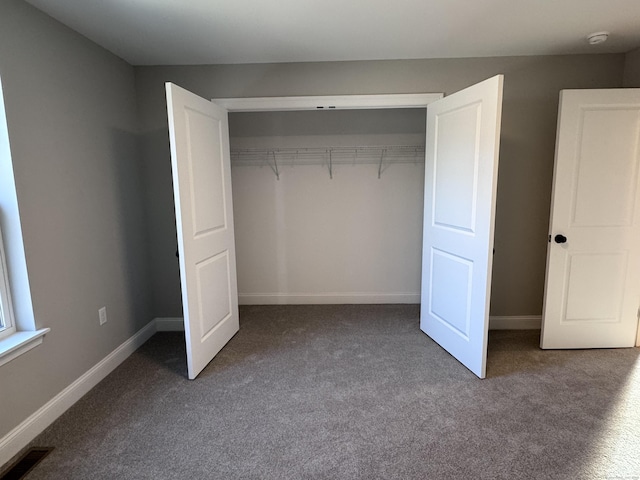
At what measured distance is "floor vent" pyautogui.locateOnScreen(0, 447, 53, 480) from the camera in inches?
66.4

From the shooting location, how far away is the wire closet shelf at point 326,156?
12.2 feet

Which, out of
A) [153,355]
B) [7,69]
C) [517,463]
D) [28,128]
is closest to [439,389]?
[517,463]

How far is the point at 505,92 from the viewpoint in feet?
9.92

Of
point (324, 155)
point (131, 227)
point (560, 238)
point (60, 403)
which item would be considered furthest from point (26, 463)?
point (560, 238)

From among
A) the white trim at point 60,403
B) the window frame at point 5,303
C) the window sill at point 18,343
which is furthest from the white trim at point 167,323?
the window frame at point 5,303

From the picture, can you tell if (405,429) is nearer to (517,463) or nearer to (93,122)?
(517,463)

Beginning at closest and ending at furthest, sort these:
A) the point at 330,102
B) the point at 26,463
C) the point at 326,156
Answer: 1. the point at 26,463
2. the point at 330,102
3. the point at 326,156

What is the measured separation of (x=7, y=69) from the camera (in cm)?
184

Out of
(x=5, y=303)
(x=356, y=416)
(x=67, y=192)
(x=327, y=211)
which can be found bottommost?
(x=356, y=416)

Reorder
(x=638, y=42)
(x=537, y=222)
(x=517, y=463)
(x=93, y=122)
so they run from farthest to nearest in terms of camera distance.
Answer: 1. (x=537, y=222)
2. (x=638, y=42)
3. (x=93, y=122)
4. (x=517, y=463)

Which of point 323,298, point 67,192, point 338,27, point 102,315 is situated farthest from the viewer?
point 323,298

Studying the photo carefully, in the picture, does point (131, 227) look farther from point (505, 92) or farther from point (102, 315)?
point (505, 92)

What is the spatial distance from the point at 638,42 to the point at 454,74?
1.32 metres

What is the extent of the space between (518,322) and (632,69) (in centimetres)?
229
